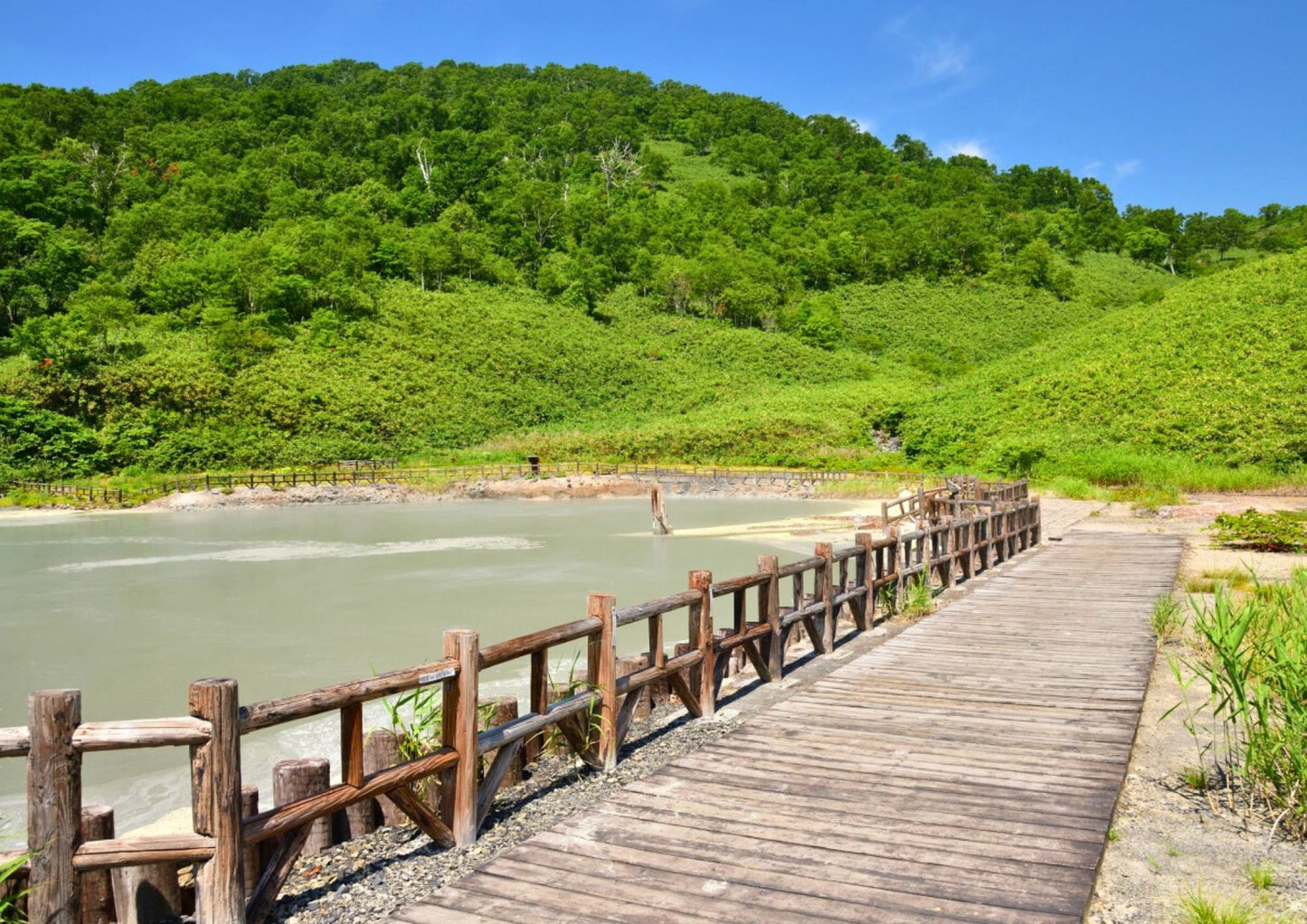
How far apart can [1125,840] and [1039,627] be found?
5.38 meters

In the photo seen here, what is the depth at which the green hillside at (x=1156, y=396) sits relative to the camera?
35156mm

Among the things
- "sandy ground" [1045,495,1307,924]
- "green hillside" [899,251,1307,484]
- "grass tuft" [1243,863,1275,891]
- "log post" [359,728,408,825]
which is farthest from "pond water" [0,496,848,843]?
"green hillside" [899,251,1307,484]

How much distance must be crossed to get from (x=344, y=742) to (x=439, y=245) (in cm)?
8201

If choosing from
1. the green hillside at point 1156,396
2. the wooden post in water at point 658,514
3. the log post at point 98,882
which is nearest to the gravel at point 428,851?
the log post at point 98,882

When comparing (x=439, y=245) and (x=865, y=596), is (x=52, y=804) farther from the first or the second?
(x=439, y=245)

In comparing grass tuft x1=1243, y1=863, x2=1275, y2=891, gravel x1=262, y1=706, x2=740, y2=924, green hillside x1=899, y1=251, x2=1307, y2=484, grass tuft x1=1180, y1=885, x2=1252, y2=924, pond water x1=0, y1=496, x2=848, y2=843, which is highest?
green hillside x1=899, y1=251, x2=1307, y2=484

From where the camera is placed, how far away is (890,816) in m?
4.72

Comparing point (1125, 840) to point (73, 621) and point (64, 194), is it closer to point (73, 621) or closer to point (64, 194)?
point (73, 621)

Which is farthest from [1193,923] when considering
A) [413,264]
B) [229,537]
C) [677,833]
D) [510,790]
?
[413,264]

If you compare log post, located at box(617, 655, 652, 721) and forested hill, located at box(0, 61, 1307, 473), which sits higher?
forested hill, located at box(0, 61, 1307, 473)

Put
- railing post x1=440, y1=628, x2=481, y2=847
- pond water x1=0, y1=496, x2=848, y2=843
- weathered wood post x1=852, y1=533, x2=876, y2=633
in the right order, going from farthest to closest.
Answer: weathered wood post x1=852, y1=533, x2=876, y2=633 → pond water x1=0, y1=496, x2=848, y2=843 → railing post x1=440, y1=628, x2=481, y2=847

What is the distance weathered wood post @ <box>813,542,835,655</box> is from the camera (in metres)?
8.87

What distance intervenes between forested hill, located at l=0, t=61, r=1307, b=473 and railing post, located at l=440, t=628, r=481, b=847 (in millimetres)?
48668

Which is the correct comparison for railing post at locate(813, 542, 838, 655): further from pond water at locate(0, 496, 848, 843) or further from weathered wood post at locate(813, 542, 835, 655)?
pond water at locate(0, 496, 848, 843)
